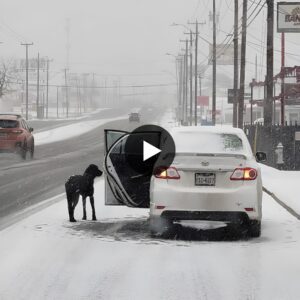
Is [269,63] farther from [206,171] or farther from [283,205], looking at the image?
[206,171]

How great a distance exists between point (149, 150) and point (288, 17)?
21.9 metres

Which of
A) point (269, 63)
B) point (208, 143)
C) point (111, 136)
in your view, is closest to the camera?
point (208, 143)

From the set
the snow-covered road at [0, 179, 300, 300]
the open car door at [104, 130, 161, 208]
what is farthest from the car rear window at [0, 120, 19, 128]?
the open car door at [104, 130, 161, 208]

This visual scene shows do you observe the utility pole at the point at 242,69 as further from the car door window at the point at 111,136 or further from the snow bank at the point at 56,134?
the car door window at the point at 111,136

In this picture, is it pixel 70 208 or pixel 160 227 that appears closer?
pixel 160 227

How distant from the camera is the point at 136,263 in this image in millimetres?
7742

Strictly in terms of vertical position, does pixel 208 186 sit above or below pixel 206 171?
below

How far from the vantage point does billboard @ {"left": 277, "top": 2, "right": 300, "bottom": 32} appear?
1160 inches

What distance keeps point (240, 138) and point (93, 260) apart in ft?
10.4

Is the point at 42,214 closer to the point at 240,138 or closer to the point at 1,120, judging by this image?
the point at 240,138

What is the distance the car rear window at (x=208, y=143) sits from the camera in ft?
30.8

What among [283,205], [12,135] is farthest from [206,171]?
[12,135]

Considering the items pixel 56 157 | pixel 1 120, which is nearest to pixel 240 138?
pixel 1 120

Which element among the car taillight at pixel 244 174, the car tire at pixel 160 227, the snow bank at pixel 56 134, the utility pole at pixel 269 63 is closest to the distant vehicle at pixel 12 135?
the utility pole at pixel 269 63
